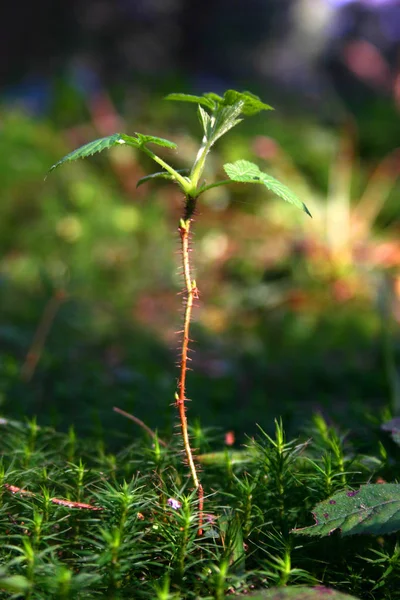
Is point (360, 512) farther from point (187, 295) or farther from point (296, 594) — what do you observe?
point (187, 295)

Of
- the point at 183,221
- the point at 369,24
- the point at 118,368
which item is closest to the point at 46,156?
the point at 118,368

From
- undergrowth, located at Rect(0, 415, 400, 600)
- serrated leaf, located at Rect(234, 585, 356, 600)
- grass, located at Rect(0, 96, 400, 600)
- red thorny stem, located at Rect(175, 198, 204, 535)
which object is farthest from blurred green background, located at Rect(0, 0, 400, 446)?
serrated leaf, located at Rect(234, 585, 356, 600)

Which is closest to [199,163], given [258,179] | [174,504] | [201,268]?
[258,179]

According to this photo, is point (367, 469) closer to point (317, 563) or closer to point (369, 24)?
point (317, 563)

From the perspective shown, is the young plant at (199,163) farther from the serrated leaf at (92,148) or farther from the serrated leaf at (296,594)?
the serrated leaf at (296,594)

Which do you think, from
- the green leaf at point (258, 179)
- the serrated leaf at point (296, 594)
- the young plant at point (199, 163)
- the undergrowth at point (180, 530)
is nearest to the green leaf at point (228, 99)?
the young plant at point (199, 163)

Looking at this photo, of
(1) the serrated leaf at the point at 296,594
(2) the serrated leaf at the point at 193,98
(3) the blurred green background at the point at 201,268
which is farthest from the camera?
(3) the blurred green background at the point at 201,268

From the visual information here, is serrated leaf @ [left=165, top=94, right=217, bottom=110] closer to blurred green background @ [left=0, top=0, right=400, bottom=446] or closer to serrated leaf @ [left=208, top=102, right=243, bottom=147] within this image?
serrated leaf @ [left=208, top=102, right=243, bottom=147]
